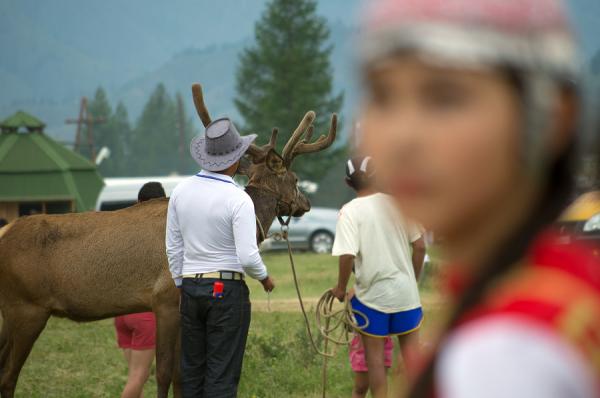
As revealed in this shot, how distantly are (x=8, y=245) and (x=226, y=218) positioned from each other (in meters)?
2.59

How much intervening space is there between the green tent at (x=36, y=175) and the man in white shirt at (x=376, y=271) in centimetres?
3014

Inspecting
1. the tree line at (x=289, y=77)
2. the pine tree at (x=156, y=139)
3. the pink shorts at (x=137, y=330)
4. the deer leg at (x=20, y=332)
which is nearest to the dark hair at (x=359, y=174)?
the pink shorts at (x=137, y=330)

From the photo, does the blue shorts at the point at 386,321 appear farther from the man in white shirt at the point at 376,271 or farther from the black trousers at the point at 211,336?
the black trousers at the point at 211,336

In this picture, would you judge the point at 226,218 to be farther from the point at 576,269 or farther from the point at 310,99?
the point at 310,99

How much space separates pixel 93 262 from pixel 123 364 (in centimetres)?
307

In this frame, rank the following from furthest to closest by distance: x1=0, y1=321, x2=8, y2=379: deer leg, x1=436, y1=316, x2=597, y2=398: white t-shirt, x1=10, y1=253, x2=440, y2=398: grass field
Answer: x1=10, y1=253, x2=440, y2=398: grass field
x1=0, y1=321, x2=8, y2=379: deer leg
x1=436, y1=316, x2=597, y2=398: white t-shirt

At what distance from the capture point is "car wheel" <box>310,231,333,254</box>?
2869 centimetres

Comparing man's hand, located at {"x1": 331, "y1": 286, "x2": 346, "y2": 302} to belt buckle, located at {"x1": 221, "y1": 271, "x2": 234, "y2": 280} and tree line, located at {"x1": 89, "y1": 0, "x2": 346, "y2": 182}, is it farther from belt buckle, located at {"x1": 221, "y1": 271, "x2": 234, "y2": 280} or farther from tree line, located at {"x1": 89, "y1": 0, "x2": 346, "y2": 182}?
tree line, located at {"x1": 89, "y1": 0, "x2": 346, "y2": 182}

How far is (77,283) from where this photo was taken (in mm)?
7816

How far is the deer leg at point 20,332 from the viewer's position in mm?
7852

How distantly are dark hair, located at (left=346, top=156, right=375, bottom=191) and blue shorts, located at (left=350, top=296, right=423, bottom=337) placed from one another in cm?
84

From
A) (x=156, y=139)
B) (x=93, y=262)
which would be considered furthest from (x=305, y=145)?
(x=156, y=139)

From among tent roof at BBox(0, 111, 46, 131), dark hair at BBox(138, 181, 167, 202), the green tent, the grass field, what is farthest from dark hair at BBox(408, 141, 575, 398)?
tent roof at BBox(0, 111, 46, 131)

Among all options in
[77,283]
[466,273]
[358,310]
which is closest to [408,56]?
[466,273]
